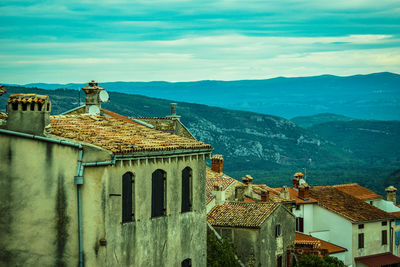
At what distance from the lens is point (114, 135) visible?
1031 inches

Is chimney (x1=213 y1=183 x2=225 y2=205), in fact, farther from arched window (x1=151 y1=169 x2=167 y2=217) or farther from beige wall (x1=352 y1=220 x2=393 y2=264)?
beige wall (x1=352 y1=220 x2=393 y2=264)

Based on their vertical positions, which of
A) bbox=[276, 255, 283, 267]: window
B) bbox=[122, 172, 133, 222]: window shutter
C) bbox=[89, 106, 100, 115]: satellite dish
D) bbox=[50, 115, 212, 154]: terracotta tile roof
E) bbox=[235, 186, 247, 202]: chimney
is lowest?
bbox=[276, 255, 283, 267]: window

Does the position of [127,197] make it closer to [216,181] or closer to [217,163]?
[216,181]

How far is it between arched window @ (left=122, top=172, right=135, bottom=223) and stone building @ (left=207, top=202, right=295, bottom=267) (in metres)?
18.5

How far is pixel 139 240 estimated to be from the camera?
24.8 m

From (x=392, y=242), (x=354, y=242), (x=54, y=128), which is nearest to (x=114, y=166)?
(x=54, y=128)

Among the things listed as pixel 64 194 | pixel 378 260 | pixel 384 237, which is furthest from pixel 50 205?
pixel 384 237

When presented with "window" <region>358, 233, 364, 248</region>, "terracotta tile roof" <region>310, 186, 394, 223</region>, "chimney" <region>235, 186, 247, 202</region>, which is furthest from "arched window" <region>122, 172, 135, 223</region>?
"window" <region>358, 233, 364, 248</region>

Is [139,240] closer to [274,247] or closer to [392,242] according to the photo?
[274,247]

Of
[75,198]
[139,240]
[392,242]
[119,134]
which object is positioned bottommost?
[392,242]

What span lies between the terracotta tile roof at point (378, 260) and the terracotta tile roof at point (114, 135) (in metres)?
39.5

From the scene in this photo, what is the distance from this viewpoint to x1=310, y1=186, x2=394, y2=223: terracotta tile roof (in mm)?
66188

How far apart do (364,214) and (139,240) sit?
4605cm

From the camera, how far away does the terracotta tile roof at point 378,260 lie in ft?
208
